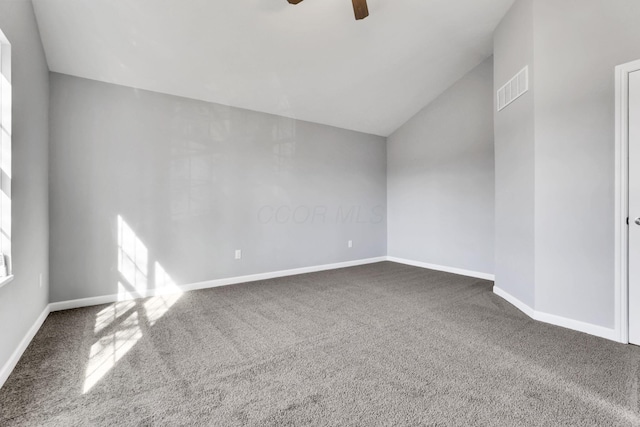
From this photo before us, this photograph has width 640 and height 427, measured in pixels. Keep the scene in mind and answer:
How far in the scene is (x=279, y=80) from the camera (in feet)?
12.3

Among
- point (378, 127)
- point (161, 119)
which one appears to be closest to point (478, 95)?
point (378, 127)

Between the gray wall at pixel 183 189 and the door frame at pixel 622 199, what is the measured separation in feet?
11.6

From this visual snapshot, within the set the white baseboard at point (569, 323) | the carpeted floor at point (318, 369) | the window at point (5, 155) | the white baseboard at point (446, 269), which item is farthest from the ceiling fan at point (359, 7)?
the white baseboard at point (446, 269)

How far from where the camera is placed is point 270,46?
3.17 m

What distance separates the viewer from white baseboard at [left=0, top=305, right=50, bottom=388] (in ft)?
5.76

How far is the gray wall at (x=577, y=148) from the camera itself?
229 centimetres

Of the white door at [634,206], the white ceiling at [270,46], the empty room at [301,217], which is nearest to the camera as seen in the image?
the empty room at [301,217]

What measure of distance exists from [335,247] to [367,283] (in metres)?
1.21

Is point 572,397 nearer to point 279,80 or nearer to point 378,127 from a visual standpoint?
point 279,80

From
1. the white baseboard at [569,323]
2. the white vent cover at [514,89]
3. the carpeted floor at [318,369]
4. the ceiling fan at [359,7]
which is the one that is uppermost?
the ceiling fan at [359,7]

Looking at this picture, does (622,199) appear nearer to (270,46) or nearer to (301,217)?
(270,46)

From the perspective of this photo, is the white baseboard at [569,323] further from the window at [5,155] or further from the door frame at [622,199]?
the window at [5,155]

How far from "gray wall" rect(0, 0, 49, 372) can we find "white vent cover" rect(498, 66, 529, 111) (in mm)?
4100

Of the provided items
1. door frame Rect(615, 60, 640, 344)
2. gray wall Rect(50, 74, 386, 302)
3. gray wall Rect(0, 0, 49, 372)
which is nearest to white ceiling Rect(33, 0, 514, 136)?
gray wall Rect(50, 74, 386, 302)
